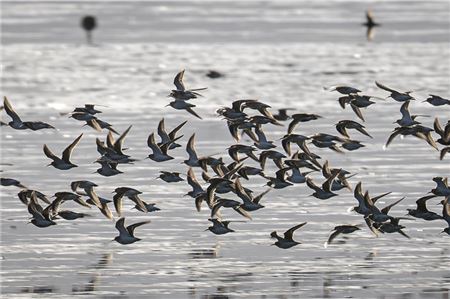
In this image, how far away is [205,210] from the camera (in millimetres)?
36312

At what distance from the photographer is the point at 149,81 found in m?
69.8

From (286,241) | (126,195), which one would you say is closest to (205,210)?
(126,195)

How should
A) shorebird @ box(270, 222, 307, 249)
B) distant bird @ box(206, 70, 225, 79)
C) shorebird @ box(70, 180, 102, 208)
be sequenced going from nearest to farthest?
shorebird @ box(270, 222, 307, 249)
shorebird @ box(70, 180, 102, 208)
distant bird @ box(206, 70, 225, 79)

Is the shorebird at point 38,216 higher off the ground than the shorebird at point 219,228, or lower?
higher

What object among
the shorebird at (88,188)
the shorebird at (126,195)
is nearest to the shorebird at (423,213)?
the shorebird at (126,195)

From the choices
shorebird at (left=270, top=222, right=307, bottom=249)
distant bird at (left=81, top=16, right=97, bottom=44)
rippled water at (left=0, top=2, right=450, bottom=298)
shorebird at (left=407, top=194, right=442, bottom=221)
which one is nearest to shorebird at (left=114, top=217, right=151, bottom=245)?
rippled water at (left=0, top=2, right=450, bottom=298)

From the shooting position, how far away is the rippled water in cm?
2825

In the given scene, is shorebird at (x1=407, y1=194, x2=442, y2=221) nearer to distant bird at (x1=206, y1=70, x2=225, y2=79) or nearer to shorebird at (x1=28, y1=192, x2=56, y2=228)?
shorebird at (x1=28, y1=192, x2=56, y2=228)

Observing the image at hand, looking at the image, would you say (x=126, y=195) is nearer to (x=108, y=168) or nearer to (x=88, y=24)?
(x=108, y=168)

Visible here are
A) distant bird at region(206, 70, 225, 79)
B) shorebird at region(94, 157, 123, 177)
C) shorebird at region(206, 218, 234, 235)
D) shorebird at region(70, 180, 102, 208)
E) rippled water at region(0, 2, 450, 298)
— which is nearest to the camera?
rippled water at region(0, 2, 450, 298)

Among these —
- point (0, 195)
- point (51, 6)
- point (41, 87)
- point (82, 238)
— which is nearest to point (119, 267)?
point (82, 238)

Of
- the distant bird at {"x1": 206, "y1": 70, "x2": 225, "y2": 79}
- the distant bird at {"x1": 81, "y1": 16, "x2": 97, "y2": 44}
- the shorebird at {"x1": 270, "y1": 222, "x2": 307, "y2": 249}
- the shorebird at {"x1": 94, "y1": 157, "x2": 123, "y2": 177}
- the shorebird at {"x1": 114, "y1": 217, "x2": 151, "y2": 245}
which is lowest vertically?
the shorebird at {"x1": 270, "y1": 222, "x2": 307, "y2": 249}

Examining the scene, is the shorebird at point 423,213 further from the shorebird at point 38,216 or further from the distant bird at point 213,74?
the distant bird at point 213,74

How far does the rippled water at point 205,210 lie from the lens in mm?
28250
